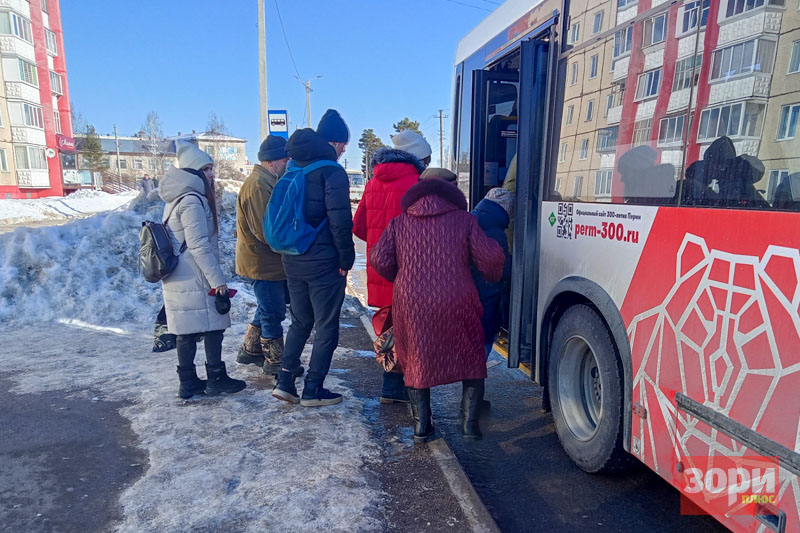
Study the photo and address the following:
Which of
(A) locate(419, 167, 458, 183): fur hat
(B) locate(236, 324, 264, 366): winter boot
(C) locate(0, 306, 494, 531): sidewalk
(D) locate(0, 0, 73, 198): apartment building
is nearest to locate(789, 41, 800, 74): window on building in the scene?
(A) locate(419, 167, 458, 183): fur hat

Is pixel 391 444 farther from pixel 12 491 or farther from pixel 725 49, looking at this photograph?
pixel 725 49

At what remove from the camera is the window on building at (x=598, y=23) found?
314 centimetres

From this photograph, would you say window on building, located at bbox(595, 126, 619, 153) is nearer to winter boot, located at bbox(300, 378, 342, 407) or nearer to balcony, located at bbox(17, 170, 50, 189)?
winter boot, located at bbox(300, 378, 342, 407)

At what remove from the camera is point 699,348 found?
228 cm

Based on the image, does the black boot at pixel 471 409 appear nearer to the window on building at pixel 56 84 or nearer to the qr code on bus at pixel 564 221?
the qr code on bus at pixel 564 221

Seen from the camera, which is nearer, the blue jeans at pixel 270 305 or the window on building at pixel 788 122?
the window on building at pixel 788 122

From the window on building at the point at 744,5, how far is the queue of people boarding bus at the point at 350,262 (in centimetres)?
159

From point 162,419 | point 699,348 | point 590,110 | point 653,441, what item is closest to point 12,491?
point 162,419

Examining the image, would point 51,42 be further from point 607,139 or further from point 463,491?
point 463,491

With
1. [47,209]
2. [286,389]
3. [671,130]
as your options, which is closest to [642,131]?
[671,130]

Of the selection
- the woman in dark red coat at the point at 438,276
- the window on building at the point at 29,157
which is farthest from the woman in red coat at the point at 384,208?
the window on building at the point at 29,157

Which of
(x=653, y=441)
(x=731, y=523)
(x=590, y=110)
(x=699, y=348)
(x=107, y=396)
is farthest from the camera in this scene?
(x=107, y=396)

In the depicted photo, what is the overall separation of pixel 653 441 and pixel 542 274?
57.0 inches

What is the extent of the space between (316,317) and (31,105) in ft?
147
